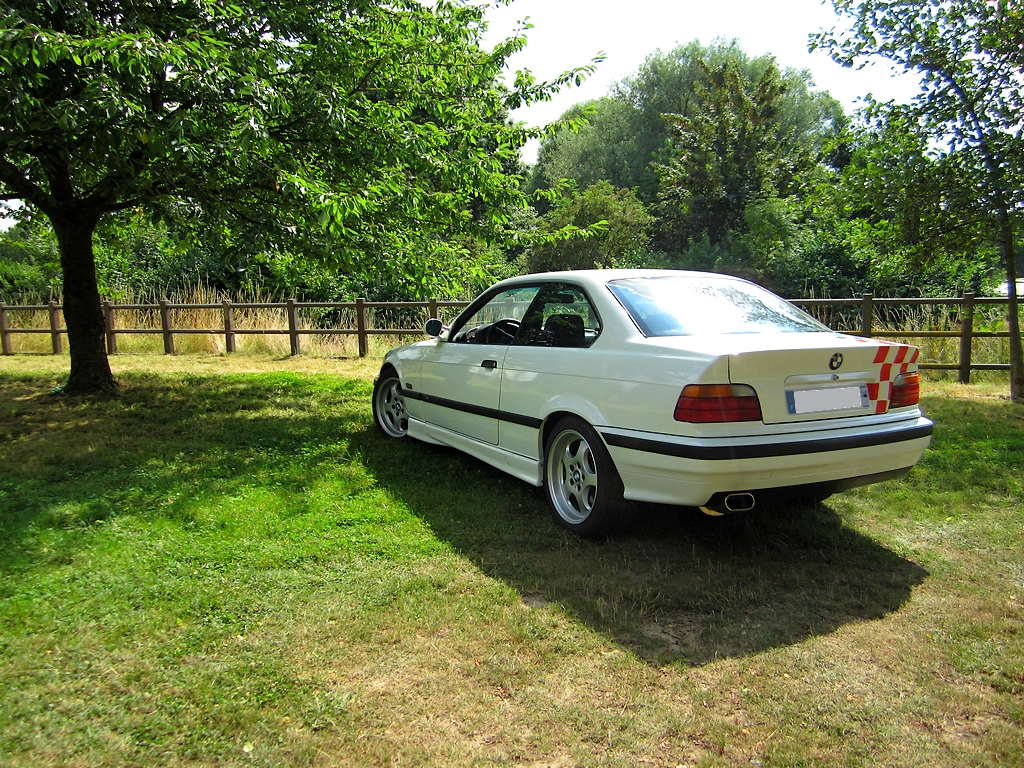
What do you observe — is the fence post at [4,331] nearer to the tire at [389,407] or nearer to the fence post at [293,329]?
the fence post at [293,329]

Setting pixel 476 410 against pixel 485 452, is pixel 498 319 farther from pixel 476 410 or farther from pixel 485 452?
pixel 485 452

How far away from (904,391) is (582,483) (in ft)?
6.10

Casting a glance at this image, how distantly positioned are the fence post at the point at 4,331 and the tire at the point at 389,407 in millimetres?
13538

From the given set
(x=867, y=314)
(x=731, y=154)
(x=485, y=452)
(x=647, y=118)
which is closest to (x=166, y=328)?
(x=485, y=452)

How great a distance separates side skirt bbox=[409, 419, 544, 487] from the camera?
4648mm

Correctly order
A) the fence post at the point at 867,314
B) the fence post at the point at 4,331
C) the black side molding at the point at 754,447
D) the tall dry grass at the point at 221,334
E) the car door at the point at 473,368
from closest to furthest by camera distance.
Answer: the black side molding at the point at 754,447 < the car door at the point at 473,368 < the fence post at the point at 867,314 < the tall dry grass at the point at 221,334 < the fence post at the point at 4,331

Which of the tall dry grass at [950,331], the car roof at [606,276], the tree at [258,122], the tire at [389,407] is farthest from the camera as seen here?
the tall dry grass at [950,331]

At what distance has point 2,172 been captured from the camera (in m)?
7.94

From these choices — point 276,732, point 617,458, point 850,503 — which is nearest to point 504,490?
point 617,458

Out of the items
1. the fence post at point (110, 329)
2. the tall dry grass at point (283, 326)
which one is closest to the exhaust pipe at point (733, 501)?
the tall dry grass at point (283, 326)

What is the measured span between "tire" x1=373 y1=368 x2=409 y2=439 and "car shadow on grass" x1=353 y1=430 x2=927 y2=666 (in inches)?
63.6

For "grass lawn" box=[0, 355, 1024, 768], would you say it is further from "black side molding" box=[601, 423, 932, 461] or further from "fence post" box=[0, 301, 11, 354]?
"fence post" box=[0, 301, 11, 354]

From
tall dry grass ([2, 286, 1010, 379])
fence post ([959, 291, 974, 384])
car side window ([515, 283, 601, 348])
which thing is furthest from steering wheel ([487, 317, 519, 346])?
tall dry grass ([2, 286, 1010, 379])

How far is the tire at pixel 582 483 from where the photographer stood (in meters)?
4.01
